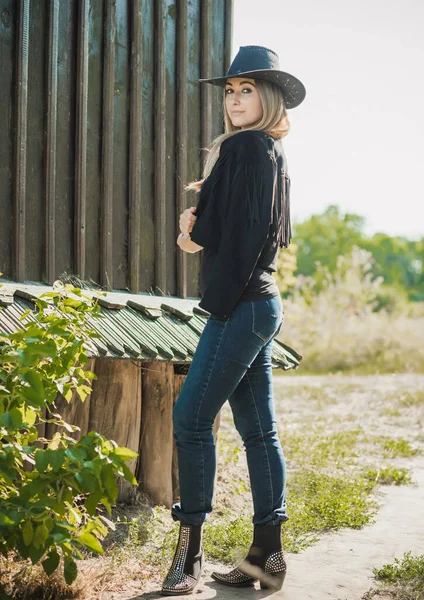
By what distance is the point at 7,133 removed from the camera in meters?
3.86

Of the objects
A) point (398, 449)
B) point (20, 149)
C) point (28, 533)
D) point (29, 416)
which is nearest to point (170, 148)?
point (20, 149)

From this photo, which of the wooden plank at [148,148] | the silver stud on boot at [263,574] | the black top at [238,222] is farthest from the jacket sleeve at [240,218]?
the wooden plank at [148,148]

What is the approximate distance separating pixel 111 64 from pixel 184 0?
75 centimetres

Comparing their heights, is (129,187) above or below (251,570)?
above

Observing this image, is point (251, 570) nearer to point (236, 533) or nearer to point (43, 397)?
point (236, 533)

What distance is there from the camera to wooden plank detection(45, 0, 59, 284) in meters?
3.98

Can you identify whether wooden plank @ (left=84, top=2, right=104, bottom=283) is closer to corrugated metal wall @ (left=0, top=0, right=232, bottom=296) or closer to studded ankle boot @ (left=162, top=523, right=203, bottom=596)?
corrugated metal wall @ (left=0, top=0, right=232, bottom=296)

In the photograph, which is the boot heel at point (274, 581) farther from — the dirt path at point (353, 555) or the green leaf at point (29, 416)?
the green leaf at point (29, 416)

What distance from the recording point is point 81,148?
13.5ft

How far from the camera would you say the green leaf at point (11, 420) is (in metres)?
2.42

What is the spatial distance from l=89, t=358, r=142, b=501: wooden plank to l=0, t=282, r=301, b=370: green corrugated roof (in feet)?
0.86

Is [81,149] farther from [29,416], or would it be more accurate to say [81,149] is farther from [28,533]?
[28,533]

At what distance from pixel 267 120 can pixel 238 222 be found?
19.5 inches

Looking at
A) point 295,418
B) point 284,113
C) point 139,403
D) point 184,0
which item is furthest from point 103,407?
point 295,418
